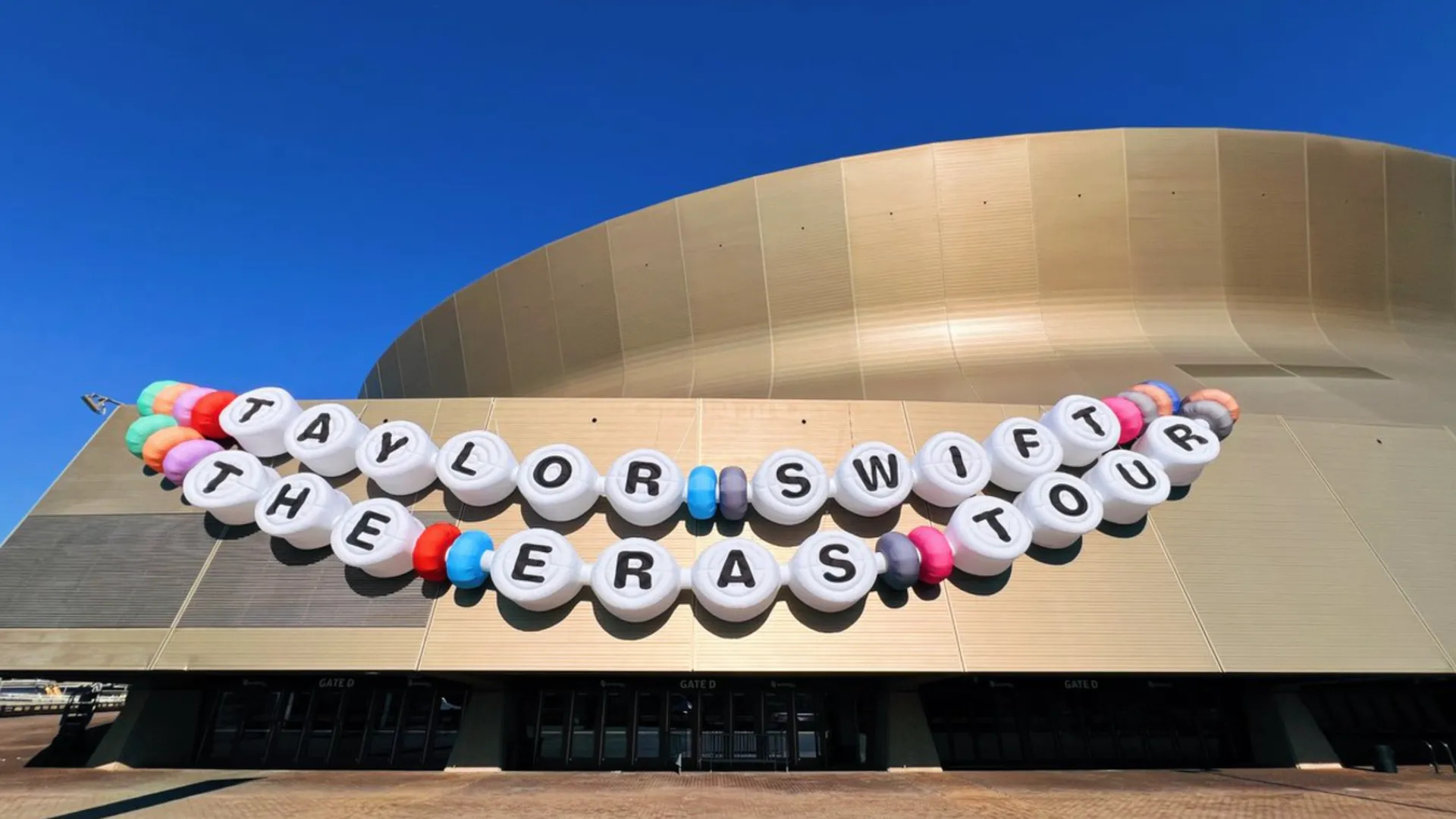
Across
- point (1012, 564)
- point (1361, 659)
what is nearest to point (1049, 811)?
point (1012, 564)

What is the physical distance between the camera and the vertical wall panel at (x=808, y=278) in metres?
17.3

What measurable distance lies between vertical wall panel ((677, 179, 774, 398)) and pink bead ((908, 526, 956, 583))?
7.48 m

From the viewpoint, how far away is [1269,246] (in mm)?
17359

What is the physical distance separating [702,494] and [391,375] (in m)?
20.3

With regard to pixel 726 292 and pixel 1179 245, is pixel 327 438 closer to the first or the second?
pixel 726 292

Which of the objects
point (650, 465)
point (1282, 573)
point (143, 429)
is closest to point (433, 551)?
point (650, 465)

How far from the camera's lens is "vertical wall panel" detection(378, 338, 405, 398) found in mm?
25750

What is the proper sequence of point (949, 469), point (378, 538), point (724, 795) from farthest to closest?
point (949, 469) < point (378, 538) < point (724, 795)

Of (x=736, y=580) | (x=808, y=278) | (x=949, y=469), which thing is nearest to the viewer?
(x=736, y=580)

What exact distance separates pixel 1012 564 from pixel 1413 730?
11048 millimetres

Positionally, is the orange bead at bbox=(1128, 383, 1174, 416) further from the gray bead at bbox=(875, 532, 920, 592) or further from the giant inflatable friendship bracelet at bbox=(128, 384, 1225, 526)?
the gray bead at bbox=(875, 532, 920, 592)

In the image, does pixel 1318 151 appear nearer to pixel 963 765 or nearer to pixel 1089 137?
pixel 1089 137

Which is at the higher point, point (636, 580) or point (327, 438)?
point (327, 438)

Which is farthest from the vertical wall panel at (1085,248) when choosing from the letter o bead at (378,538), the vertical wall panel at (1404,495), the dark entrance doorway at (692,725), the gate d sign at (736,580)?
the letter o bead at (378,538)
